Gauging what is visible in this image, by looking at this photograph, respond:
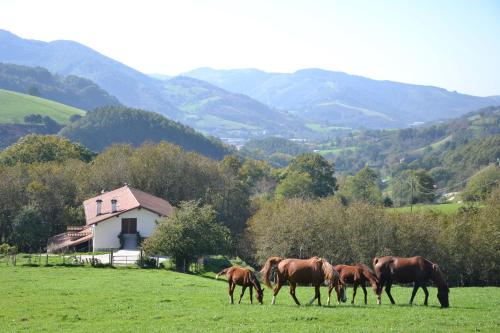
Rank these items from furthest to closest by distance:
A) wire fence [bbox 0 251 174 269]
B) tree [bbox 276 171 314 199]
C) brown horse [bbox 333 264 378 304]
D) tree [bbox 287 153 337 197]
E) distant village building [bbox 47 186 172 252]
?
tree [bbox 287 153 337 197] < tree [bbox 276 171 314 199] < distant village building [bbox 47 186 172 252] < wire fence [bbox 0 251 174 269] < brown horse [bbox 333 264 378 304]

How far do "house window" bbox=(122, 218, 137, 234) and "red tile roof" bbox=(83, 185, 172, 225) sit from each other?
123 centimetres

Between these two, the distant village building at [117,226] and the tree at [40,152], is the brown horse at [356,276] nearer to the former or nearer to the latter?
the distant village building at [117,226]

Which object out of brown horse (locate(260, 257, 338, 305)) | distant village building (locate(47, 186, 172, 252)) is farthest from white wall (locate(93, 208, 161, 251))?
brown horse (locate(260, 257, 338, 305))

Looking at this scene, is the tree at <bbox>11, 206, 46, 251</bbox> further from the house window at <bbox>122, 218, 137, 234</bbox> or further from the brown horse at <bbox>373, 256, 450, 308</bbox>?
the brown horse at <bbox>373, 256, 450, 308</bbox>

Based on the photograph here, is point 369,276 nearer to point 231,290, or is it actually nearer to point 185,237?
point 231,290

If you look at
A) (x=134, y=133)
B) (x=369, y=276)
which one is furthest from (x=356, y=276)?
(x=134, y=133)

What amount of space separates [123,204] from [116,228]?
2683 millimetres

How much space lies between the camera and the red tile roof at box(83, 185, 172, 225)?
56219 millimetres

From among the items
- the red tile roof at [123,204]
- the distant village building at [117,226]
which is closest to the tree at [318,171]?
the red tile roof at [123,204]

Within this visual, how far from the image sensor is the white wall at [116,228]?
56.2m

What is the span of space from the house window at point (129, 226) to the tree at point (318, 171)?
45.2 m

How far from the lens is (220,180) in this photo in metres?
79.1

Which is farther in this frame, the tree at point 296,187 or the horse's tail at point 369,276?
the tree at point 296,187

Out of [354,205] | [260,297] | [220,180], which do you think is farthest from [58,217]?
[260,297]
